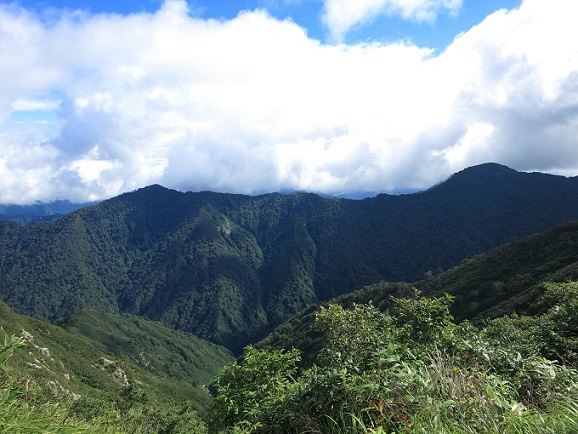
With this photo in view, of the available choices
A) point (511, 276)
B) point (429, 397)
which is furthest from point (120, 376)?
point (429, 397)

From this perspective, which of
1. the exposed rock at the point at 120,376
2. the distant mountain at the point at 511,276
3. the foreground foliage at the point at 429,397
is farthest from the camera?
the exposed rock at the point at 120,376

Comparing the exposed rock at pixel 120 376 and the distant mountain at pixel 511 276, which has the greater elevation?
the distant mountain at pixel 511 276

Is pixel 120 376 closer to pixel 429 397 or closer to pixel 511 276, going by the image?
pixel 511 276

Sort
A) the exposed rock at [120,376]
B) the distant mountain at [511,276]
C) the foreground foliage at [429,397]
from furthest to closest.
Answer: the exposed rock at [120,376] < the distant mountain at [511,276] < the foreground foliage at [429,397]

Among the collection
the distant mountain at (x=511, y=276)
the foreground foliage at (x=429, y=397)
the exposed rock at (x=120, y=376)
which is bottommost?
the exposed rock at (x=120, y=376)

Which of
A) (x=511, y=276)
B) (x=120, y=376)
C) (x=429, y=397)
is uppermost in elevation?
(x=429, y=397)

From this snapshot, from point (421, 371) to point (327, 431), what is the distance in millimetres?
1604

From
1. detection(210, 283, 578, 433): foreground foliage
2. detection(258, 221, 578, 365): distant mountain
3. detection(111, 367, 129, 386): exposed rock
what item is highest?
detection(210, 283, 578, 433): foreground foliage

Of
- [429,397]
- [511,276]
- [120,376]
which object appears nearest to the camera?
[429,397]

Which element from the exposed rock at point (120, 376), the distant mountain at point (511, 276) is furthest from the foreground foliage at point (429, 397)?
the exposed rock at point (120, 376)

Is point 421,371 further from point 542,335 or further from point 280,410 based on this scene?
point 542,335

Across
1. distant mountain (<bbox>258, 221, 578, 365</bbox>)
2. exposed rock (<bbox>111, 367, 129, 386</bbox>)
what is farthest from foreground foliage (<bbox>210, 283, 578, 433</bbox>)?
exposed rock (<bbox>111, 367, 129, 386</bbox>)

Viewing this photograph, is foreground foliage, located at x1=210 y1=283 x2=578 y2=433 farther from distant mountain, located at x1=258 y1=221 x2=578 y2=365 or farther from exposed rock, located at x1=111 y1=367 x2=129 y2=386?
exposed rock, located at x1=111 y1=367 x2=129 y2=386

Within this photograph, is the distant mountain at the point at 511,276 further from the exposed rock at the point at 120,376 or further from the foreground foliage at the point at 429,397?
the foreground foliage at the point at 429,397
